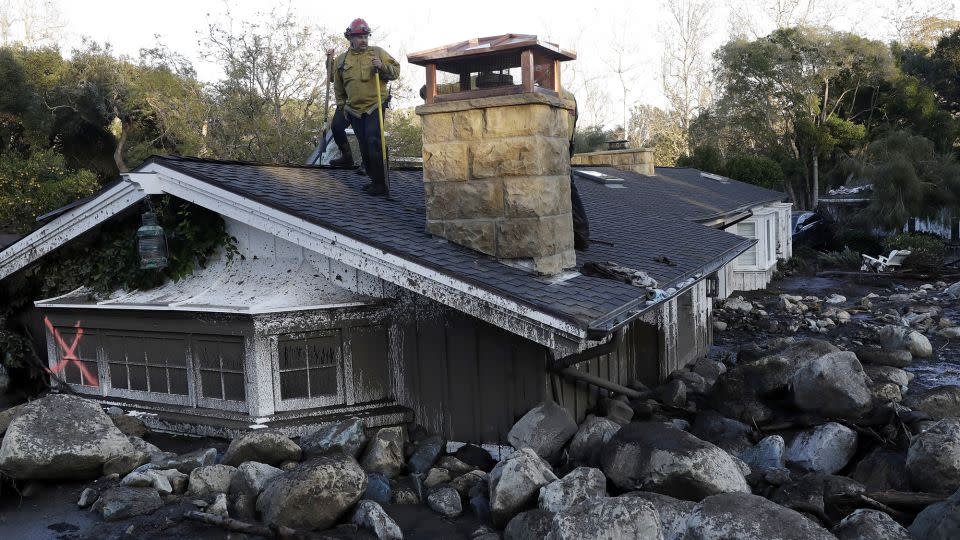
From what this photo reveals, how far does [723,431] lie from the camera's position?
300 inches

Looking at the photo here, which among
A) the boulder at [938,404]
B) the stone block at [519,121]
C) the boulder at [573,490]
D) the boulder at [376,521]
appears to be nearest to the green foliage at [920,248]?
the boulder at [938,404]

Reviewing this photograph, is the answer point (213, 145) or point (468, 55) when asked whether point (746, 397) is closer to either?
point (468, 55)

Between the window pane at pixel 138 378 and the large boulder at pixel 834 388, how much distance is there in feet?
21.1

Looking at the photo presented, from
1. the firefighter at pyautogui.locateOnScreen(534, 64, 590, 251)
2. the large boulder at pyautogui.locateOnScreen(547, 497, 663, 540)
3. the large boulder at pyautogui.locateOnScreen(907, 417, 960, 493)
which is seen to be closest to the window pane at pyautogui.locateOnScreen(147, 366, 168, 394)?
the firefighter at pyautogui.locateOnScreen(534, 64, 590, 251)

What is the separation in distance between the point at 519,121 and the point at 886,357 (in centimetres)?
770

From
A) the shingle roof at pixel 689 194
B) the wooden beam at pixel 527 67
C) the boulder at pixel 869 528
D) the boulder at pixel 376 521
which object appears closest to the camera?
the boulder at pixel 869 528

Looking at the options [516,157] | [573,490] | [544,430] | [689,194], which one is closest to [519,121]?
[516,157]

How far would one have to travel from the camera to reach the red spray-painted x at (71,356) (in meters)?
8.48

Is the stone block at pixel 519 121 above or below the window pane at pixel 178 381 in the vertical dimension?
above

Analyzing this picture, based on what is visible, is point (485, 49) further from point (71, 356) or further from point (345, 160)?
point (71, 356)

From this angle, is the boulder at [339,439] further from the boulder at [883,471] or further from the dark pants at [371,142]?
the boulder at [883,471]

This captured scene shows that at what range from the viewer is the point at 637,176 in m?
21.7

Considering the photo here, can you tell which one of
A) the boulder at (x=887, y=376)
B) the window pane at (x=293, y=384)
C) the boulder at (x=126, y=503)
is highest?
the window pane at (x=293, y=384)

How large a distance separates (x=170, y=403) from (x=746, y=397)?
5.72 metres
